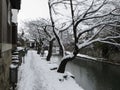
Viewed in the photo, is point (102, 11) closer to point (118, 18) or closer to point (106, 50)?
point (118, 18)

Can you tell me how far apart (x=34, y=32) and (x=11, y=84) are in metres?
27.7

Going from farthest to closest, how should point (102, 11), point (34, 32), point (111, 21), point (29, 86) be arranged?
point (34, 32) → point (102, 11) → point (111, 21) → point (29, 86)

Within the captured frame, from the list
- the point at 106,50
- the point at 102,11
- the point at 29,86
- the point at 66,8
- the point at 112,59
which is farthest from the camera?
the point at 106,50

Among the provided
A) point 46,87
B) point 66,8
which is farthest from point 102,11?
point 46,87

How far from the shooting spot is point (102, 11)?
35.9 ft

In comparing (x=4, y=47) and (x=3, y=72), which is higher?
(x=4, y=47)

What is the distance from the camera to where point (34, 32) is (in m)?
34.0

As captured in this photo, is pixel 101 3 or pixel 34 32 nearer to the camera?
pixel 101 3

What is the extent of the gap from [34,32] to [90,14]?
936 inches

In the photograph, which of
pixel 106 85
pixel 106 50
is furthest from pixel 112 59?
pixel 106 85

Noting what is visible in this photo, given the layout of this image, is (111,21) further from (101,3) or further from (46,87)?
(46,87)

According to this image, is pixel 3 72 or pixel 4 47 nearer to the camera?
pixel 3 72

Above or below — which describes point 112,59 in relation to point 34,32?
below

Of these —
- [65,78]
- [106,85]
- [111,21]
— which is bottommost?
[106,85]
